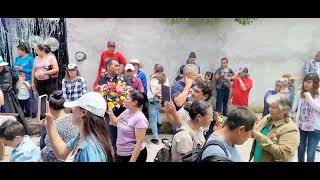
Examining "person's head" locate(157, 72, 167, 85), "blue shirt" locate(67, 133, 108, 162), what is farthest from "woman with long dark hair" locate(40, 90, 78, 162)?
"person's head" locate(157, 72, 167, 85)

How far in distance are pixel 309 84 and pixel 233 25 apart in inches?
69.1

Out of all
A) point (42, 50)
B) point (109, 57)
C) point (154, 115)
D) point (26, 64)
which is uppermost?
point (42, 50)

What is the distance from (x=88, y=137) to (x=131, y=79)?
2994 mm

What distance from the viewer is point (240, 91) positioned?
7000 millimetres

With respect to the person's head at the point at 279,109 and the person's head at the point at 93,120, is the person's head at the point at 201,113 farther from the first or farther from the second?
the person's head at the point at 93,120

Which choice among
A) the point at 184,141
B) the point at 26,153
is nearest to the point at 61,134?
the point at 26,153

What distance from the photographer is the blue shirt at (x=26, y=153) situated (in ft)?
13.3

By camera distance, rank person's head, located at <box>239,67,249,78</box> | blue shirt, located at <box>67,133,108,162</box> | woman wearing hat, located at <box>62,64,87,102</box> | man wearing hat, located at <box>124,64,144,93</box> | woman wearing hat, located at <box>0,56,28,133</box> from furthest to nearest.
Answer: person's head, located at <box>239,67,249,78</box> → woman wearing hat, located at <box>0,56,28,133</box> → woman wearing hat, located at <box>62,64,87,102</box> → man wearing hat, located at <box>124,64,144,93</box> → blue shirt, located at <box>67,133,108,162</box>

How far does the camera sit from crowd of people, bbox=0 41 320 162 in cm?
347

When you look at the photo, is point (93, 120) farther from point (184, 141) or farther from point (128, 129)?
point (128, 129)

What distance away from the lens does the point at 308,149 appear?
19.1 ft

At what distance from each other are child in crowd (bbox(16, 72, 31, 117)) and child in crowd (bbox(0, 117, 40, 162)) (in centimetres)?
276

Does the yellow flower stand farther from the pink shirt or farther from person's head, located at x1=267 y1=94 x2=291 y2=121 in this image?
person's head, located at x1=267 y1=94 x2=291 y2=121

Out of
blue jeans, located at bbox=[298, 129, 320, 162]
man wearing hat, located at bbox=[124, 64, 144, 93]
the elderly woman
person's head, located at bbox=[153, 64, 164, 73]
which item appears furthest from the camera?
person's head, located at bbox=[153, 64, 164, 73]
